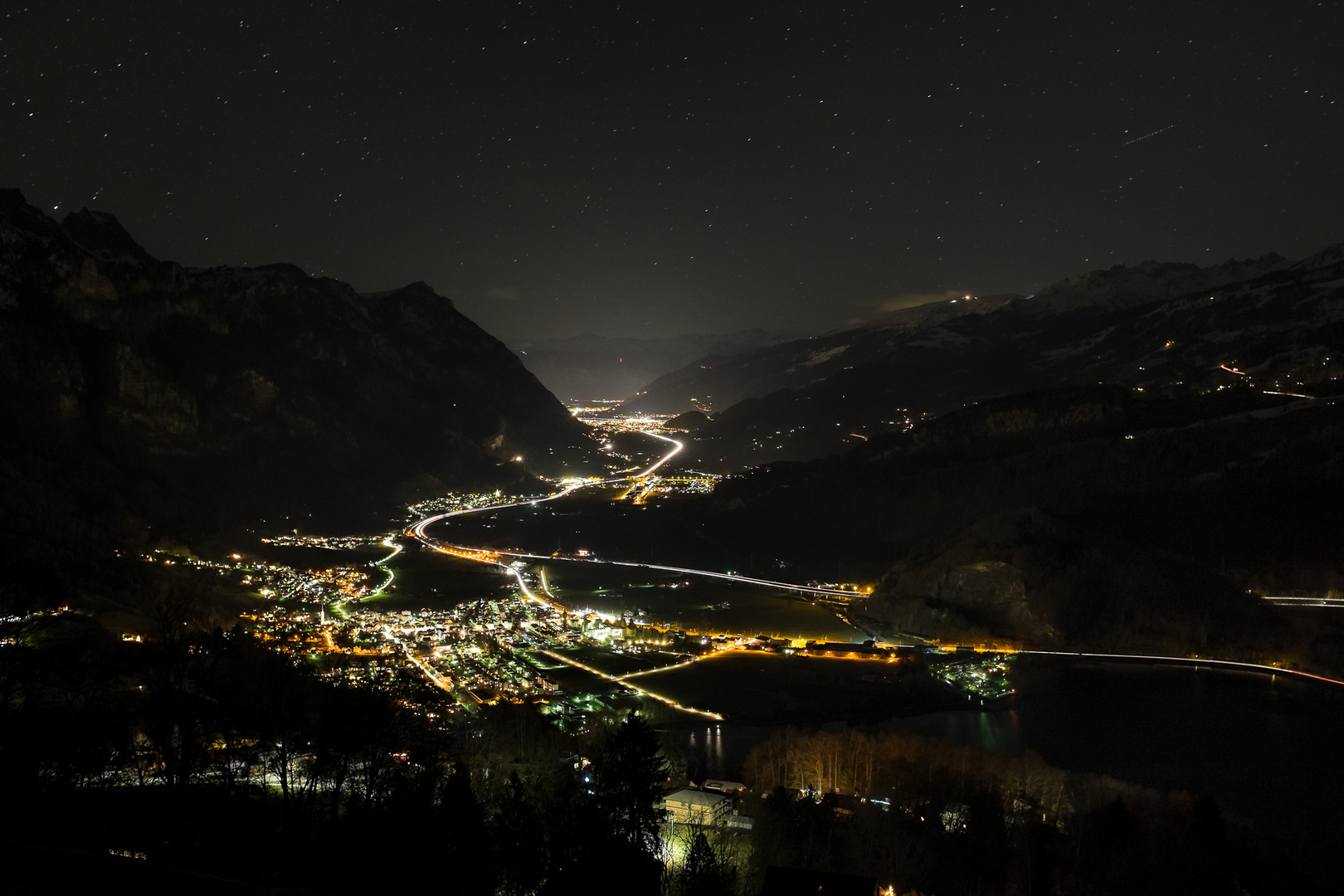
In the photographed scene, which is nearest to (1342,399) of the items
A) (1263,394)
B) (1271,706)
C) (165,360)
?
(1263,394)

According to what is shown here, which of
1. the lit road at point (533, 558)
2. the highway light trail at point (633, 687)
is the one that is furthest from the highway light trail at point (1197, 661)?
the highway light trail at point (633, 687)

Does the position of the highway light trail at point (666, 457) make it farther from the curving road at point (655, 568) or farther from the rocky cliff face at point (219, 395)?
the rocky cliff face at point (219, 395)

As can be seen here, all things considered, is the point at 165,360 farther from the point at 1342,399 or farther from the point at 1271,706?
the point at 1342,399

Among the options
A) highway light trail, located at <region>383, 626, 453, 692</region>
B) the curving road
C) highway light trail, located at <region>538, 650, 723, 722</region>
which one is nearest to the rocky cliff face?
the curving road

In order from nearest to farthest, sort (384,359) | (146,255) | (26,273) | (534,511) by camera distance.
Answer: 1. (26,273)
2. (534,511)
3. (146,255)
4. (384,359)

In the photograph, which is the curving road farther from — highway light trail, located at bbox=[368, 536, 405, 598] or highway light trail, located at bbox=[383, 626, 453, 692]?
highway light trail, located at bbox=[383, 626, 453, 692]

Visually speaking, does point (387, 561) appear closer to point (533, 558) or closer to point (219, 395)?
point (533, 558)

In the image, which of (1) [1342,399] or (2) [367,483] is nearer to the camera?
(1) [1342,399]

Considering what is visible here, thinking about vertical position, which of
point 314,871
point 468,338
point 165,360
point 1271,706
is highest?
point 468,338

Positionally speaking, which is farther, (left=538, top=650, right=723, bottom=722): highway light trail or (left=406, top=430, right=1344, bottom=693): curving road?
(left=406, top=430, right=1344, bottom=693): curving road
